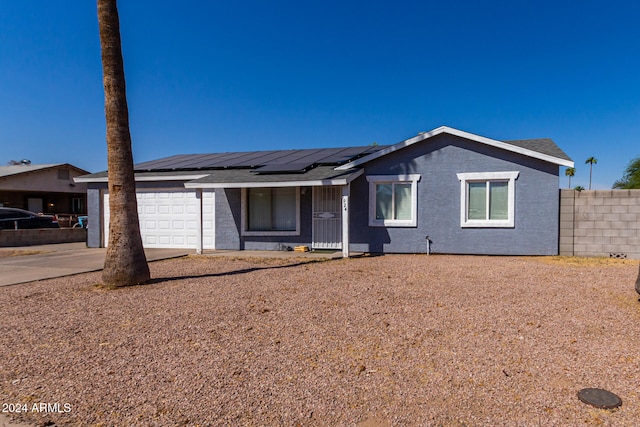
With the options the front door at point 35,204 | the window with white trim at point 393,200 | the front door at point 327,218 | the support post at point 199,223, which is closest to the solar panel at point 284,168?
the front door at point 327,218

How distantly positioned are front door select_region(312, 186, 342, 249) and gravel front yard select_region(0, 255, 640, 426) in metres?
5.61

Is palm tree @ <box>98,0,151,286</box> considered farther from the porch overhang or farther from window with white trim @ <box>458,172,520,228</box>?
window with white trim @ <box>458,172,520,228</box>

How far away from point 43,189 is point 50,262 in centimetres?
2016

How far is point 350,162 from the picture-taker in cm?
1327

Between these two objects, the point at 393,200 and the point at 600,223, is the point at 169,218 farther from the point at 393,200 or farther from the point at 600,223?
the point at 600,223

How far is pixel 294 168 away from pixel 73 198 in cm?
2560

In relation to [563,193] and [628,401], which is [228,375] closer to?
[628,401]

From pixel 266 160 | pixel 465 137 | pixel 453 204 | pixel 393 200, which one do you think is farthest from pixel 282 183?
pixel 465 137

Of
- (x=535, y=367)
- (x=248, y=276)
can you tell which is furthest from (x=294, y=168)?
(x=535, y=367)

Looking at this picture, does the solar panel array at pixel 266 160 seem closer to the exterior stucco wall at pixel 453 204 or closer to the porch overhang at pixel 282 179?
the porch overhang at pixel 282 179

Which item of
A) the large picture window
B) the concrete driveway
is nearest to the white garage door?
the concrete driveway

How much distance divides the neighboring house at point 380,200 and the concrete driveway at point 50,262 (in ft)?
5.26

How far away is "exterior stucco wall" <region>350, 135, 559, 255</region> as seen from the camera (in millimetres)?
11672

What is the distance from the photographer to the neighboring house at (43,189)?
26562 mm
